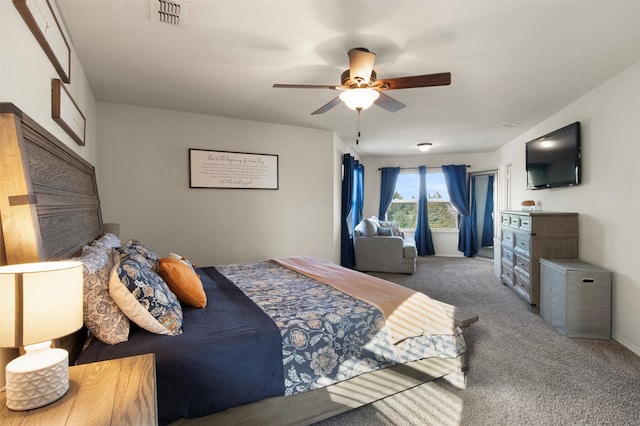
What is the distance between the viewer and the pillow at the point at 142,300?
4.90 feet

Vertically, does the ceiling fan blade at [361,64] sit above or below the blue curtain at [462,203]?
above

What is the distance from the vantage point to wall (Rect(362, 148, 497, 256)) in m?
7.17

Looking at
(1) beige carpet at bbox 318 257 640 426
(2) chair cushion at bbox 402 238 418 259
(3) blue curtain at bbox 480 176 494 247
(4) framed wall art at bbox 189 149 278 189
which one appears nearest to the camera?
(1) beige carpet at bbox 318 257 640 426

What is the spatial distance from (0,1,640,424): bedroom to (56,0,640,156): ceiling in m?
0.26

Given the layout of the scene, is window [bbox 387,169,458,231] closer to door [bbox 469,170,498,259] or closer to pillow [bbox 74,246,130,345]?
door [bbox 469,170,498,259]

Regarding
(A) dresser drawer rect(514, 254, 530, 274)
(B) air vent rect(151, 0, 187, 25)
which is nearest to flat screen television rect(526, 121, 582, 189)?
(A) dresser drawer rect(514, 254, 530, 274)

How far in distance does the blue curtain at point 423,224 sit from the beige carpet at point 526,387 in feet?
13.2

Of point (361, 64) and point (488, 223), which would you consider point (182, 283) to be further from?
point (488, 223)

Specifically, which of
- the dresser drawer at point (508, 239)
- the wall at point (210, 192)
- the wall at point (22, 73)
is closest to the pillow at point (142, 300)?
the wall at point (22, 73)

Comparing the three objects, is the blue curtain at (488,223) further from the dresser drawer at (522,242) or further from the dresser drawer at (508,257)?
the dresser drawer at (522,242)

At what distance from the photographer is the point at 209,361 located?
1.48m

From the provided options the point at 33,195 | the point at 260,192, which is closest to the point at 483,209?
the point at 260,192

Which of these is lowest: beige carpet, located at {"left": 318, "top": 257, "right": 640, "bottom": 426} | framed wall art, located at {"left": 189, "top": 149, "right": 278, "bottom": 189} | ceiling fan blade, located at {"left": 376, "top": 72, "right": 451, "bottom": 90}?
beige carpet, located at {"left": 318, "top": 257, "right": 640, "bottom": 426}

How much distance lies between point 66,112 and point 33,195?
122 centimetres
